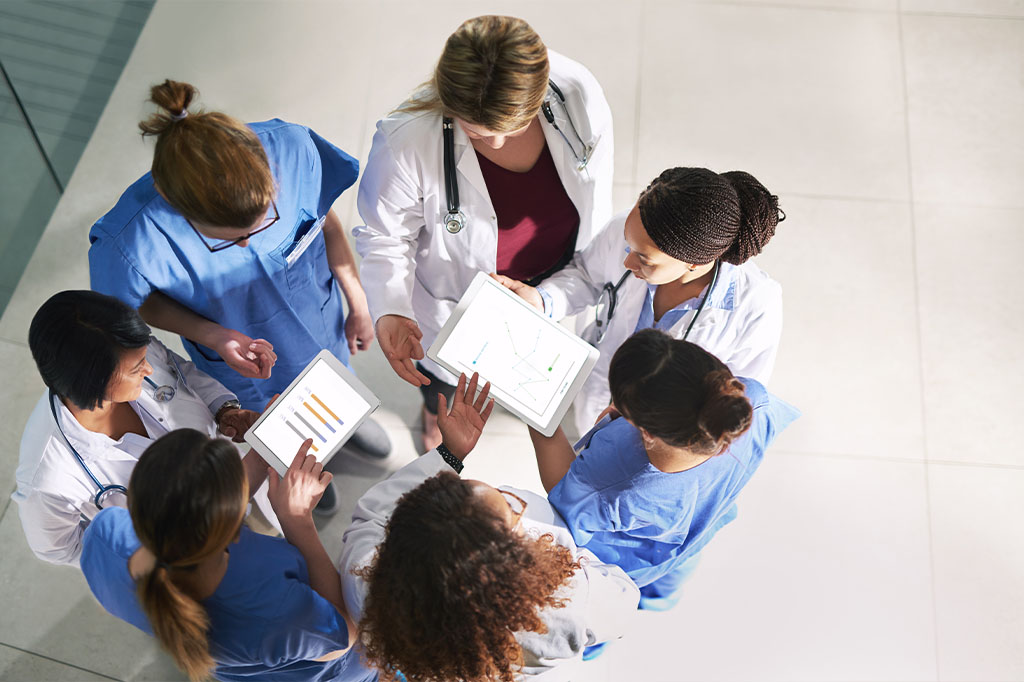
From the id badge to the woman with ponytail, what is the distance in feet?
2.09

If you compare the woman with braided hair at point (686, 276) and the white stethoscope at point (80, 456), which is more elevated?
the woman with braided hair at point (686, 276)

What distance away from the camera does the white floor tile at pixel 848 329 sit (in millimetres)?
2768

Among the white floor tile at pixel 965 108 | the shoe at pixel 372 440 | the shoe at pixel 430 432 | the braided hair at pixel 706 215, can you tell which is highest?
the white floor tile at pixel 965 108

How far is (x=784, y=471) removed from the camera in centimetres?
271

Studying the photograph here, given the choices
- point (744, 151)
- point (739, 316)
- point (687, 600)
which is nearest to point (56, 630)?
point (687, 600)

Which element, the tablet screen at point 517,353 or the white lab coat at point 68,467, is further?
the tablet screen at point 517,353

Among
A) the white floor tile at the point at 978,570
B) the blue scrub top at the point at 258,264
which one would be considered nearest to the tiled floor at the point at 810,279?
the white floor tile at the point at 978,570

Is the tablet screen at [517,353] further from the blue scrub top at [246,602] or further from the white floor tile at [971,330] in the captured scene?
the white floor tile at [971,330]

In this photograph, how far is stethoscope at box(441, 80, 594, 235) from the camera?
70.4 inches

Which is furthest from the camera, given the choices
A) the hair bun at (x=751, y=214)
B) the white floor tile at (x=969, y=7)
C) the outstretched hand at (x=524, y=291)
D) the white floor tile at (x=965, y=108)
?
the white floor tile at (x=969, y=7)

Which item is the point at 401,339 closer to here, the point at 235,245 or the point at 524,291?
the point at 524,291

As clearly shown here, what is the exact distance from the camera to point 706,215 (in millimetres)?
1612

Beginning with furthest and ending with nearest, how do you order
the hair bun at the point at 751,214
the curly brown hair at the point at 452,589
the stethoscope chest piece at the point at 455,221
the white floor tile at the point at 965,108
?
1. the white floor tile at the point at 965,108
2. the stethoscope chest piece at the point at 455,221
3. the hair bun at the point at 751,214
4. the curly brown hair at the point at 452,589

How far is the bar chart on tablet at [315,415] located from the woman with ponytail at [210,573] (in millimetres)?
183
